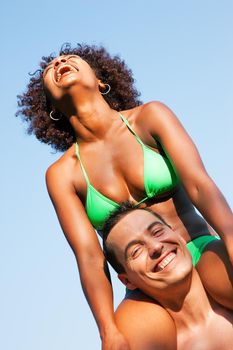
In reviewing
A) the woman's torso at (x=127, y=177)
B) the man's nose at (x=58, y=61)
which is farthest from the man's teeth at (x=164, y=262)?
the man's nose at (x=58, y=61)

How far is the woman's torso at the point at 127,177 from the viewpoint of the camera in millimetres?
6000

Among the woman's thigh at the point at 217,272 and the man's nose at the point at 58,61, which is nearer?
the woman's thigh at the point at 217,272

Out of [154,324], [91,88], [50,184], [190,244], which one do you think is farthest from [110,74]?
[154,324]

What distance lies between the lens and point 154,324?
217 inches

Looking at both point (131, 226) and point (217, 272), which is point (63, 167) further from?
point (217, 272)

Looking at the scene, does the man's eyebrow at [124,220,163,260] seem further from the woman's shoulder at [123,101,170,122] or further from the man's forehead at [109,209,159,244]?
the woman's shoulder at [123,101,170,122]

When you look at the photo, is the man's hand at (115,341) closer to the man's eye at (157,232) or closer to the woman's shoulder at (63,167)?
the man's eye at (157,232)

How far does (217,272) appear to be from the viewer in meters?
5.52

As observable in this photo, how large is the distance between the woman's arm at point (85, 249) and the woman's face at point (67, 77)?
576 mm

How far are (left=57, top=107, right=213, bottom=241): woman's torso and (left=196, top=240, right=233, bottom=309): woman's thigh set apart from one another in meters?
0.30

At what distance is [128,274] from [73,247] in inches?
19.4

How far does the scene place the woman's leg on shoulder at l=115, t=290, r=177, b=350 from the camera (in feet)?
17.9

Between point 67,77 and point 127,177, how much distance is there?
0.90 m

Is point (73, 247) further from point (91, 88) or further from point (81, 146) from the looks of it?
point (91, 88)
